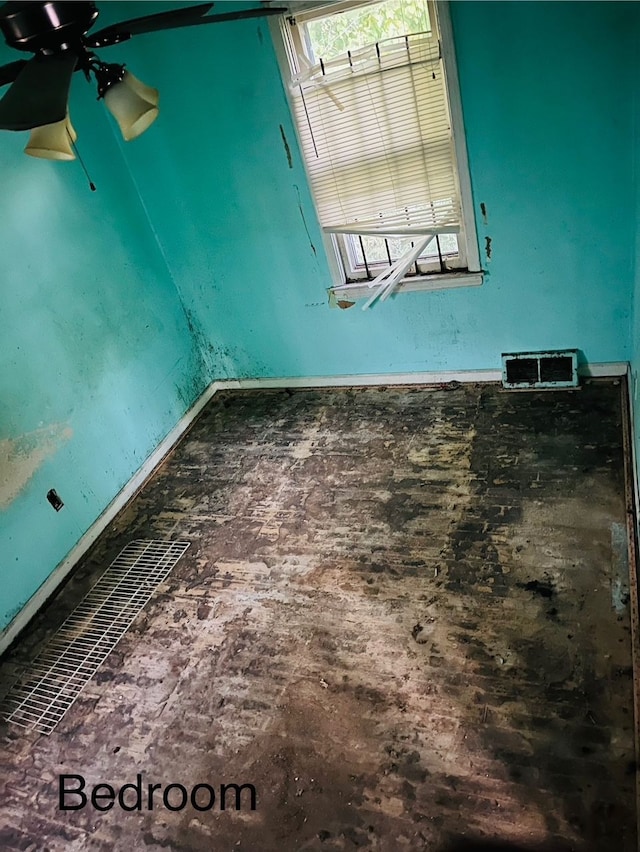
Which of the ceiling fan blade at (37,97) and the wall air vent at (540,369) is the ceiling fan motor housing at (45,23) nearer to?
the ceiling fan blade at (37,97)

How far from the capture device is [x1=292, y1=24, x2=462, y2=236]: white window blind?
290 centimetres

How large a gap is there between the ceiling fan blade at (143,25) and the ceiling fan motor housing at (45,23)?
6 centimetres

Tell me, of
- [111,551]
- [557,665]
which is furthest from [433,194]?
[111,551]

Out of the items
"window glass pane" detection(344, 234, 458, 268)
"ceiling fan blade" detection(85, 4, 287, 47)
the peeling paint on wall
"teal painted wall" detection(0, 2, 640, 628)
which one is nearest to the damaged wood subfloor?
"teal painted wall" detection(0, 2, 640, 628)

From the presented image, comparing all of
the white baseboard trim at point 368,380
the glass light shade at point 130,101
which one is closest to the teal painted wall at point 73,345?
the white baseboard trim at point 368,380

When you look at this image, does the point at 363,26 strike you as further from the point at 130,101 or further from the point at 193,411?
the point at 193,411

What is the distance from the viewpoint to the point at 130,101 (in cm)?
173

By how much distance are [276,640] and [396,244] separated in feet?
7.97

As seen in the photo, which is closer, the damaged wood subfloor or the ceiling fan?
the ceiling fan

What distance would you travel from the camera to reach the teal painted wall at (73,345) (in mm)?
3020

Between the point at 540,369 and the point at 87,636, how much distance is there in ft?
9.96

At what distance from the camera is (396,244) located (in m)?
3.57

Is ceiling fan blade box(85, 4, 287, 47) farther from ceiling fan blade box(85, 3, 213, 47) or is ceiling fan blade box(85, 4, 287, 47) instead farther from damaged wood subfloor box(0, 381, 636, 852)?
damaged wood subfloor box(0, 381, 636, 852)

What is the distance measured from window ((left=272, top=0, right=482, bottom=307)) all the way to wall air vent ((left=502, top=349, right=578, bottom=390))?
1.96 feet
